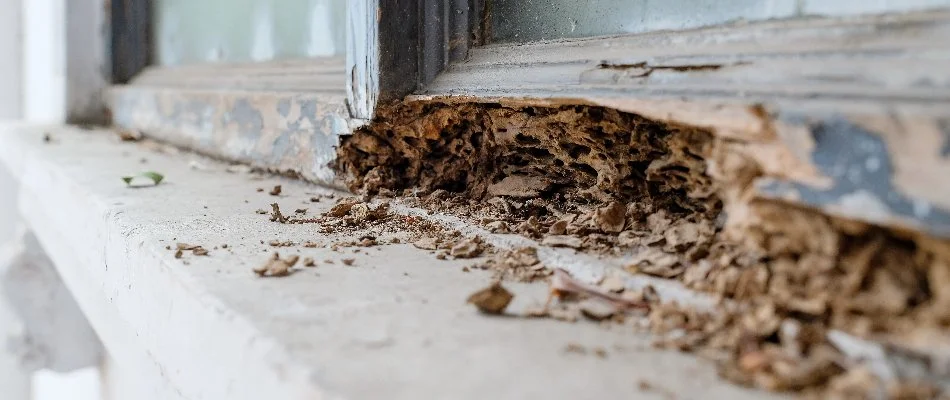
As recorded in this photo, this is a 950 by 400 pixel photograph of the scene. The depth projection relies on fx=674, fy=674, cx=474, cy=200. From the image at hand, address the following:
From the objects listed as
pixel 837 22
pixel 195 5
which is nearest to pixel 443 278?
pixel 837 22

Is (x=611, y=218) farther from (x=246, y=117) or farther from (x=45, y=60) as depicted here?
(x=45, y=60)

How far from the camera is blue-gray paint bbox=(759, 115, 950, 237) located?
1.49ft

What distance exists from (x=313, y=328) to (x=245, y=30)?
5.28 feet

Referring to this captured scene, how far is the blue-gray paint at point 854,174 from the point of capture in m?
0.45

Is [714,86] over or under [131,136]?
over

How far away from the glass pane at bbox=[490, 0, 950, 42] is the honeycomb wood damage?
0.46 feet

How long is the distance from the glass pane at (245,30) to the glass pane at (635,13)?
566mm

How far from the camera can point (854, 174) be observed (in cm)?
49

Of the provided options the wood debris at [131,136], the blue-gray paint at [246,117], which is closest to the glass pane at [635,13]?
the blue-gray paint at [246,117]

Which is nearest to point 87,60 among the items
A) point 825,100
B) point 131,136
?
point 131,136

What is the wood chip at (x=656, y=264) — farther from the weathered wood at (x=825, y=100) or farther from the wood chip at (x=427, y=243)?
the wood chip at (x=427, y=243)

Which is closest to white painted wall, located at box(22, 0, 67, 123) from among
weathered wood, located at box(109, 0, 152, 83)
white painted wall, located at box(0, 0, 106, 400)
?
white painted wall, located at box(0, 0, 106, 400)

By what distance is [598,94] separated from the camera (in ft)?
2.54

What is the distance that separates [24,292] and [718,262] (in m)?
2.37
